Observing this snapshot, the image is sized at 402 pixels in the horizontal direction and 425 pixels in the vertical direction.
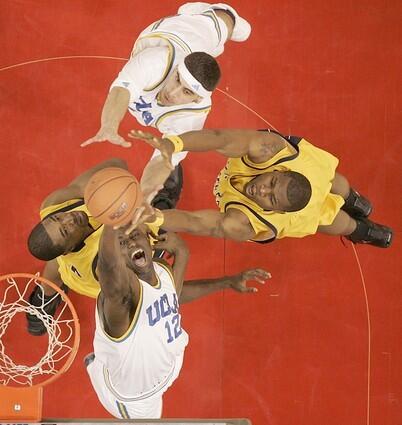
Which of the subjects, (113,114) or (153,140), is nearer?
(153,140)

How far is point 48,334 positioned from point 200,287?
1175 mm

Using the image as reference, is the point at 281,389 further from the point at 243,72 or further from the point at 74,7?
the point at 74,7

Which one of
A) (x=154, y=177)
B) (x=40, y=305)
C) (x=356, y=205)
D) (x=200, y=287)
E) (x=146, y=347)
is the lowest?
(x=40, y=305)

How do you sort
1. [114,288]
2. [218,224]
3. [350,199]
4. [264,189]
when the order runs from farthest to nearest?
[350,199] < [218,224] < [264,189] < [114,288]

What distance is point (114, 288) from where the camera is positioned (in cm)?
289

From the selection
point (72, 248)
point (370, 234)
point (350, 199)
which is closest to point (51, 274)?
point (72, 248)

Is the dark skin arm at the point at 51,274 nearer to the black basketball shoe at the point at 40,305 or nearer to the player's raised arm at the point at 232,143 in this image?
the black basketball shoe at the point at 40,305

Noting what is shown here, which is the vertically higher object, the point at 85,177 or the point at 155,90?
the point at 155,90

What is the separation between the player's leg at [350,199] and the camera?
427 cm

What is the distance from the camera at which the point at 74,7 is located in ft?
15.6

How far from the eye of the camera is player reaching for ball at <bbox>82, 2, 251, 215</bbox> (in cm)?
340

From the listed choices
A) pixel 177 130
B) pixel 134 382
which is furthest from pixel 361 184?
pixel 134 382

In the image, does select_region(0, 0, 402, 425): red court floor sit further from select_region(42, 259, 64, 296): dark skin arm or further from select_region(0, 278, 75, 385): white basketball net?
select_region(42, 259, 64, 296): dark skin arm

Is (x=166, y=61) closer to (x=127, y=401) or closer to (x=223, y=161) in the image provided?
(x=223, y=161)
